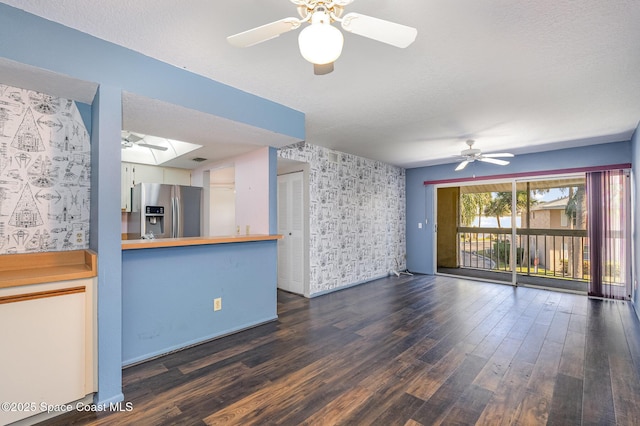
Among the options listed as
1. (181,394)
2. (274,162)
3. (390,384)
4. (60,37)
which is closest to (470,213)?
(274,162)

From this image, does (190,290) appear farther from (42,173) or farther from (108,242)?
(42,173)

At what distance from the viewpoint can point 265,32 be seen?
137 centimetres

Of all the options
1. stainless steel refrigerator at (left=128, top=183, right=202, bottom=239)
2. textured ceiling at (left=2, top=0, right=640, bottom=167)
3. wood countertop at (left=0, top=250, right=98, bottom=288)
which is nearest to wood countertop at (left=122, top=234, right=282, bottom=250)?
wood countertop at (left=0, top=250, right=98, bottom=288)

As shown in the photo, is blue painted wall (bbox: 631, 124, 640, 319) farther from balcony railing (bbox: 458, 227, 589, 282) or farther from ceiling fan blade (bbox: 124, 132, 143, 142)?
ceiling fan blade (bbox: 124, 132, 143, 142)

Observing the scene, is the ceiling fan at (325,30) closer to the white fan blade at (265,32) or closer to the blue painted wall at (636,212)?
the white fan blade at (265,32)

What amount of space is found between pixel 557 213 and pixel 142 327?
691 cm

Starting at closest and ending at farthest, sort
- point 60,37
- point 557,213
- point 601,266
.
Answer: point 60,37 < point 601,266 < point 557,213

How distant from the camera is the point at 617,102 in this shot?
2.77 metres

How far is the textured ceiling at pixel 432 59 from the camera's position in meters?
Result: 1.56

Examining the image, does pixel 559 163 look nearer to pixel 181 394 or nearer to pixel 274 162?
pixel 274 162

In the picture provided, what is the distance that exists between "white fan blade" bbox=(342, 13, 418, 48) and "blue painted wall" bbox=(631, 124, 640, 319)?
394 cm

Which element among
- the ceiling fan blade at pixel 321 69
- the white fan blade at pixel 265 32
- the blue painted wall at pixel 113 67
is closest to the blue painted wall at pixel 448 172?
the blue painted wall at pixel 113 67

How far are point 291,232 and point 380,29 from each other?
361 centimetres

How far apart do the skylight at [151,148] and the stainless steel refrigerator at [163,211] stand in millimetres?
509
